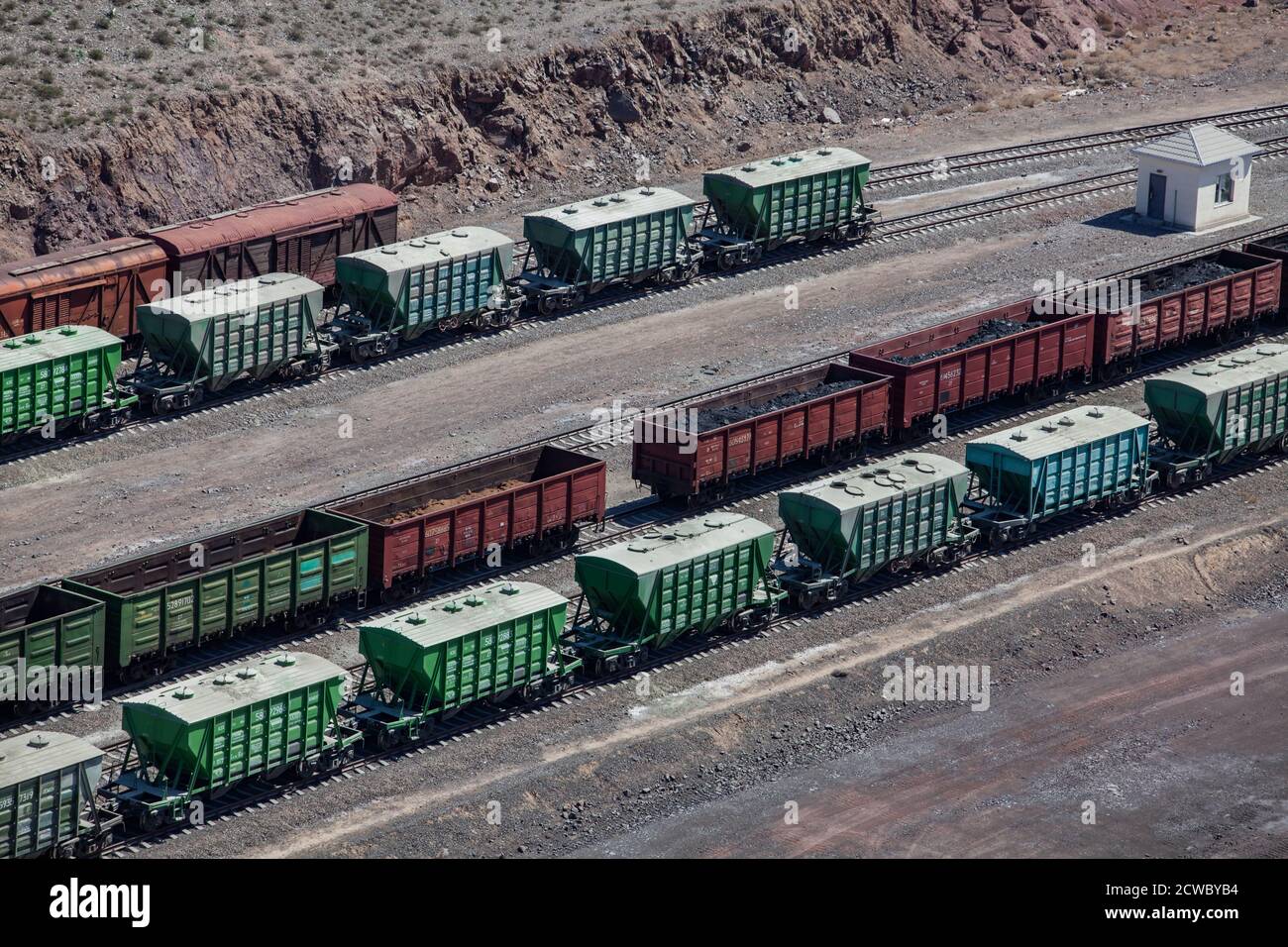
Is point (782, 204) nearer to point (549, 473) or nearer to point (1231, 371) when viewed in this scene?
point (1231, 371)

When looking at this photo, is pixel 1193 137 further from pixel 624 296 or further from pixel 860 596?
pixel 860 596

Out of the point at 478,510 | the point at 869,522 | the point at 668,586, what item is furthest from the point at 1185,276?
the point at 668,586

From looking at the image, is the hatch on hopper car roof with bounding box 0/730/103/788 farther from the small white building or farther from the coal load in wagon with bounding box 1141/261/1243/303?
the small white building

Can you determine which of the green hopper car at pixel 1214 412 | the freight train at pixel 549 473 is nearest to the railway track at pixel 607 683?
the green hopper car at pixel 1214 412

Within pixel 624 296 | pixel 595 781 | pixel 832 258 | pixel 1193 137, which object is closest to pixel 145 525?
pixel 595 781

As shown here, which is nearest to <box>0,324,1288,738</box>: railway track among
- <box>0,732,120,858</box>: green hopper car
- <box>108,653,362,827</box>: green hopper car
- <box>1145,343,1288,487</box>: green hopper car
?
<box>108,653,362,827</box>: green hopper car

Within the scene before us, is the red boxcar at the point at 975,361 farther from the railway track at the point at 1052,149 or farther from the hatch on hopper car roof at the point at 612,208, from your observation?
the railway track at the point at 1052,149

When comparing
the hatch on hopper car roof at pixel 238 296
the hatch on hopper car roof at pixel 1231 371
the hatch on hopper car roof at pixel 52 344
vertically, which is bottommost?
the hatch on hopper car roof at pixel 52 344
